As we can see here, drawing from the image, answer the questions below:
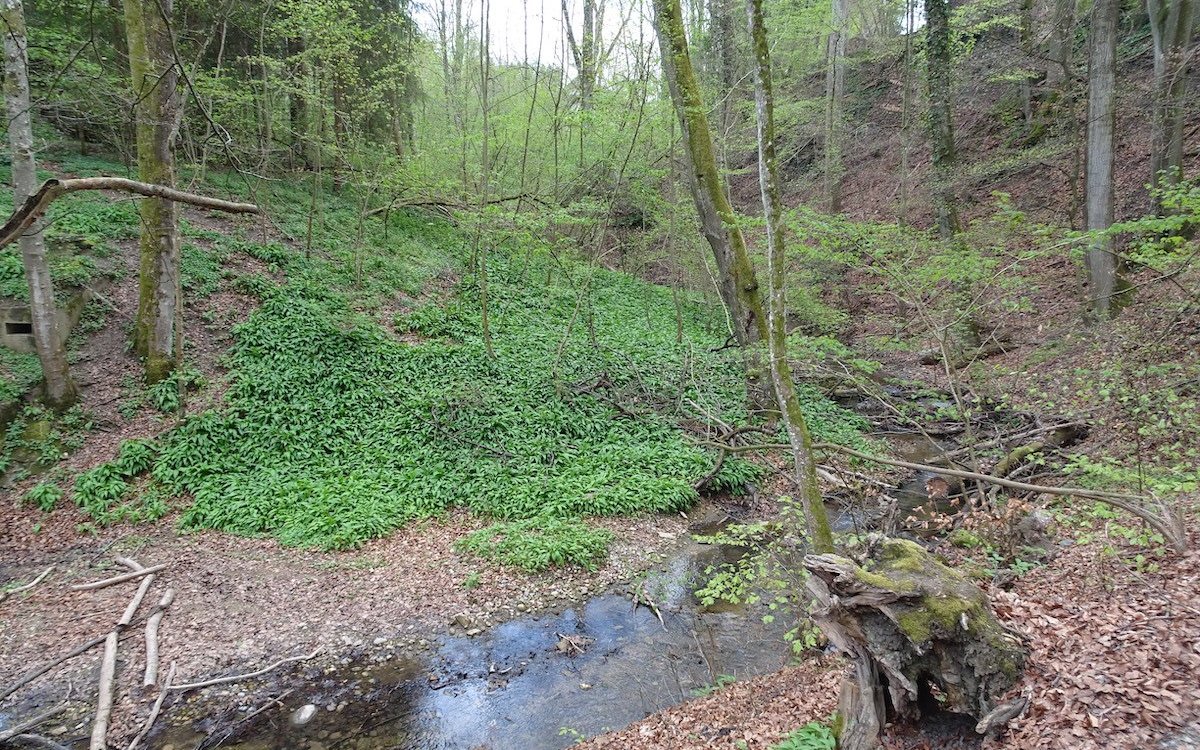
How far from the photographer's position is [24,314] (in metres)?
9.57

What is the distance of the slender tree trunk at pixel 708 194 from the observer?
10.2 meters

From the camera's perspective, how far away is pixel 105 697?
528cm

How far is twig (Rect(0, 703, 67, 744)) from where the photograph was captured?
4.94 m

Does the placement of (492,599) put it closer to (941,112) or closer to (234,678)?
(234,678)

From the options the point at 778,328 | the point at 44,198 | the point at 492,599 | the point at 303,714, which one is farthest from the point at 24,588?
the point at 778,328

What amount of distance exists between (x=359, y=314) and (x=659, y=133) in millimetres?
8737

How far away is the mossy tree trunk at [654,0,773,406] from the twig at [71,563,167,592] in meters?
Result: 8.97

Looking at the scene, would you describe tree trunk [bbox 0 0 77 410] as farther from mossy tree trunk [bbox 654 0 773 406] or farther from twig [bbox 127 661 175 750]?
mossy tree trunk [bbox 654 0 773 406]

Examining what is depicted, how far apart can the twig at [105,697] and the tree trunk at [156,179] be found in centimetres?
567

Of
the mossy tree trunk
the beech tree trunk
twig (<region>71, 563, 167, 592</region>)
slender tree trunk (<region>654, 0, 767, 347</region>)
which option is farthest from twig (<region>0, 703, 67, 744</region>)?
the beech tree trunk

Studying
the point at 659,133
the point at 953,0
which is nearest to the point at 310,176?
the point at 659,133

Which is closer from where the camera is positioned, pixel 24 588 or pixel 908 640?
pixel 908 640

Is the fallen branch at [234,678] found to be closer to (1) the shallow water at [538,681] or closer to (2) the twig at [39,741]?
(1) the shallow water at [538,681]

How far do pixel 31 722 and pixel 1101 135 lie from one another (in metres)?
17.5
